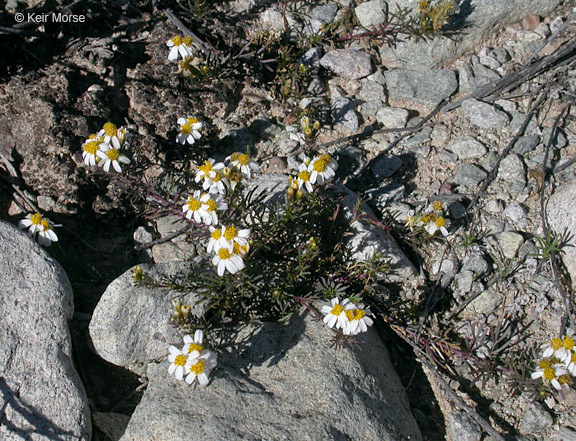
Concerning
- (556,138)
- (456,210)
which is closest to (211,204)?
(456,210)

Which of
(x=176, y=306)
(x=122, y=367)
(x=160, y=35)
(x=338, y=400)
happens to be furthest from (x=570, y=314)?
(x=160, y=35)

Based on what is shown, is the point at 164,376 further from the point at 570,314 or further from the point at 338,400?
the point at 570,314

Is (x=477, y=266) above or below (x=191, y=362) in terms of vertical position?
above

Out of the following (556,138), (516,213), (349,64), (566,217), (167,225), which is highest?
(556,138)

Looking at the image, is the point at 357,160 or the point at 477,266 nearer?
the point at 477,266

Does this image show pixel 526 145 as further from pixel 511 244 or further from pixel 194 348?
pixel 194 348

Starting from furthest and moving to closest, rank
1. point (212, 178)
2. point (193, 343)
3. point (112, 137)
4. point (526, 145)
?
point (526, 145), point (112, 137), point (212, 178), point (193, 343)

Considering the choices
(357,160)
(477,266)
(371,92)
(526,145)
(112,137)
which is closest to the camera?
(112,137)

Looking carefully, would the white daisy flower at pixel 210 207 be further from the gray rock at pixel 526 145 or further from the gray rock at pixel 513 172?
the gray rock at pixel 526 145
